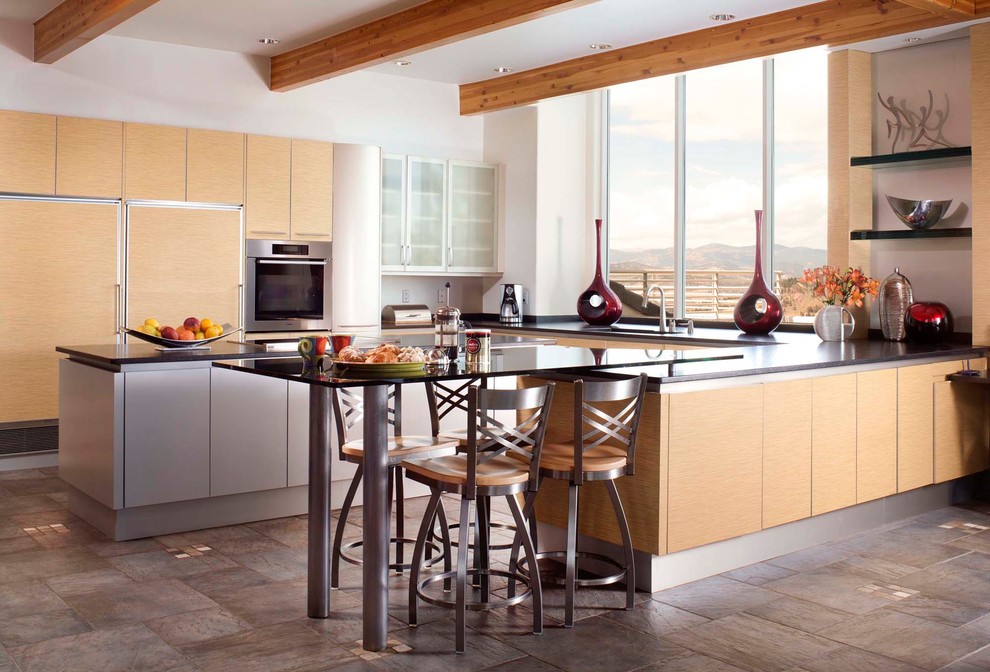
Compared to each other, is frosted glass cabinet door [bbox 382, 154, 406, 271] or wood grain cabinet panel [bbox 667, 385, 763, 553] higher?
frosted glass cabinet door [bbox 382, 154, 406, 271]

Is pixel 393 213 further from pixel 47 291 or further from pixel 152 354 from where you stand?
pixel 152 354

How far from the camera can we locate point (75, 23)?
5180 millimetres

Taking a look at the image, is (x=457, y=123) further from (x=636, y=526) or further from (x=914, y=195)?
(x=636, y=526)

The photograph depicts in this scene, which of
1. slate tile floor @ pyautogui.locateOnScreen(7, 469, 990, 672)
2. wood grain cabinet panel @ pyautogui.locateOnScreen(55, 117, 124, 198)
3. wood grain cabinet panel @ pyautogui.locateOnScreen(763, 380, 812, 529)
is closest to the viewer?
slate tile floor @ pyautogui.locateOnScreen(7, 469, 990, 672)

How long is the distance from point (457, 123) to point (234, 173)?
6.73 ft

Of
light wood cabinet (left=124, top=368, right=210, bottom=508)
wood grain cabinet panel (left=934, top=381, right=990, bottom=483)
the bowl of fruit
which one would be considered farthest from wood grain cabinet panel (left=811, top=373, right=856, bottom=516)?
light wood cabinet (left=124, top=368, right=210, bottom=508)

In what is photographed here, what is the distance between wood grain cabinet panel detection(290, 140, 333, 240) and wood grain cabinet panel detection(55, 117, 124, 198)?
3.83 ft

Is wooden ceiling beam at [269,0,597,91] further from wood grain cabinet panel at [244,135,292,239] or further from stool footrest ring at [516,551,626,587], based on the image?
stool footrest ring at [516,551,626,587]

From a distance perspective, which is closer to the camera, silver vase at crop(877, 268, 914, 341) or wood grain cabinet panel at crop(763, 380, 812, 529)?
wood grain cabinet panel at crop(763, 380, 812, 529)

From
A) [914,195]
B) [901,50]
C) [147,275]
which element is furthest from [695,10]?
[147,275]

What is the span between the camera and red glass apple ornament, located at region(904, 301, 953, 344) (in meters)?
5.20

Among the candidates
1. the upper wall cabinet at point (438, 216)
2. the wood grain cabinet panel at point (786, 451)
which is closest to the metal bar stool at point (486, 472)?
the wood grain cabinet panel at point (786, 451)

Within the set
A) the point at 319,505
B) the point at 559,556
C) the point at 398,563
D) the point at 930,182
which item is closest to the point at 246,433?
the point at 398,563

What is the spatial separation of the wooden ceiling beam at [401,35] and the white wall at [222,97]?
0.27 m
